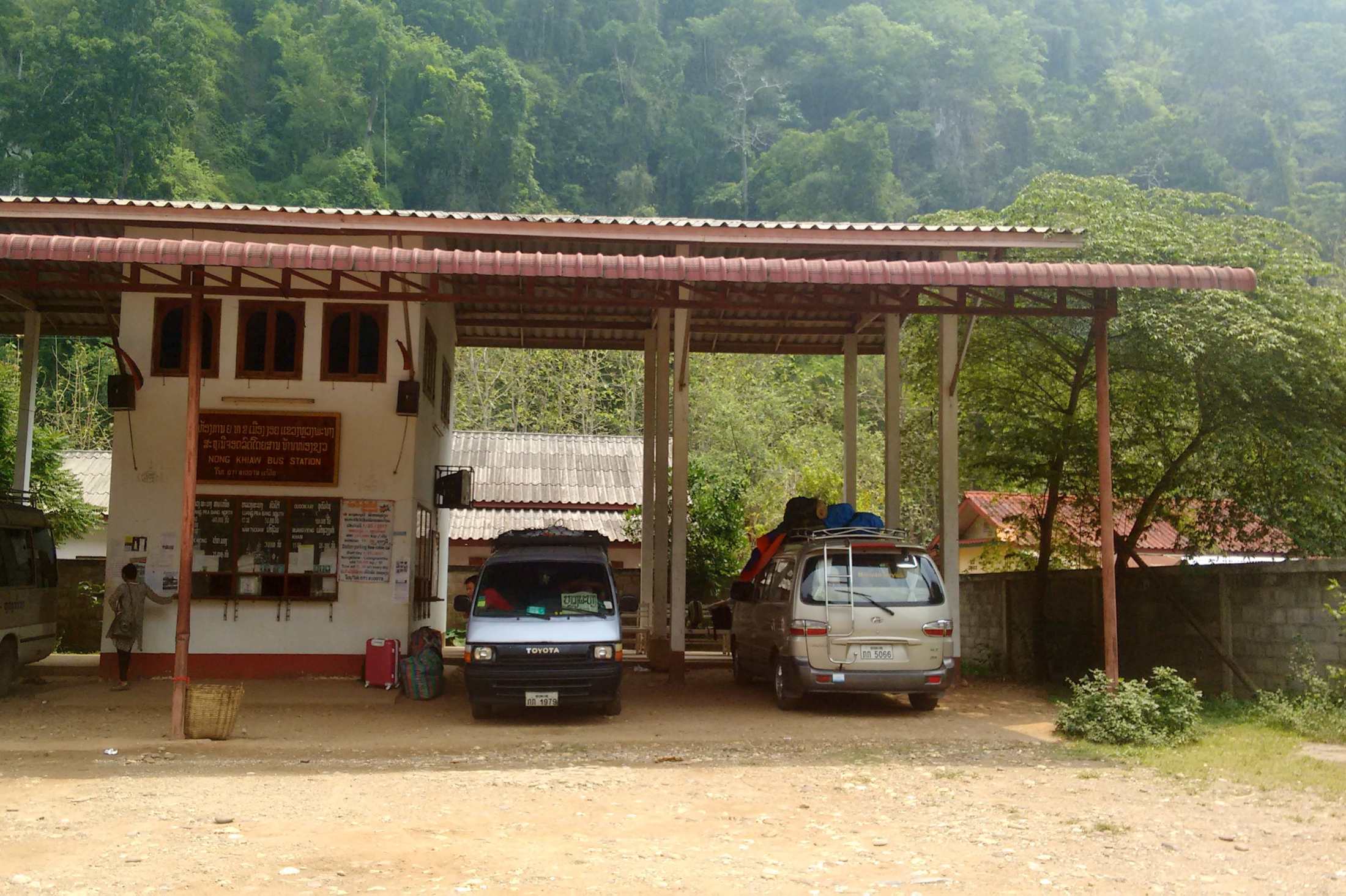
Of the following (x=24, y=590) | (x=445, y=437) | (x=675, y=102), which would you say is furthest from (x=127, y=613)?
(x=675, y=102)

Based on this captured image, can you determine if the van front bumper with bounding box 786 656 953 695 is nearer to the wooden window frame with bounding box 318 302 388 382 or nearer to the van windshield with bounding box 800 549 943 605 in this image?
the van windshield with bounding box 800 549 943 605

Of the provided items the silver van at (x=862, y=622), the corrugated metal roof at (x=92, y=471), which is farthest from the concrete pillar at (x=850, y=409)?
the corrugated metal roof at (x=92, y=471)

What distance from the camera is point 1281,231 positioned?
15797 mm

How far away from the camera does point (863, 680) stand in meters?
12.7

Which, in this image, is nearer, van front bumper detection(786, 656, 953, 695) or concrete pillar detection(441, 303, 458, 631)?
van front bumper detection(786, 656, 953, 695)

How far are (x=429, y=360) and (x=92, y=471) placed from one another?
1638 cm

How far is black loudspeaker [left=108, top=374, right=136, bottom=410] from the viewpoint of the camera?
595 inches

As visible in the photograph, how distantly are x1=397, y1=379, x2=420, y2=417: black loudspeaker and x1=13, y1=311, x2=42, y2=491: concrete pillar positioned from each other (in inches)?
227

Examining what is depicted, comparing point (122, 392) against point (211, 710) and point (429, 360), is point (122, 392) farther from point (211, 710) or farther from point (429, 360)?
point (211, 710)

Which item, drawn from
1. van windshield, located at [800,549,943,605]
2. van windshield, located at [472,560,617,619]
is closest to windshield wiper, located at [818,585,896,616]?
van windshield, located at [800,549,943,605]

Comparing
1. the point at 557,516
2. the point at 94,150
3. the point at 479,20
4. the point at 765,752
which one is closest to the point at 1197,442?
the point at 765,752

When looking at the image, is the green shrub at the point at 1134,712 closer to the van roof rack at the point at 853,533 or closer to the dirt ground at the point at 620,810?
the dirt ground at the point at 620,810

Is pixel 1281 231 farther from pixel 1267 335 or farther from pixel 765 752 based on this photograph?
pixel 765 752

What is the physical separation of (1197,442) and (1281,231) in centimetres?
296
